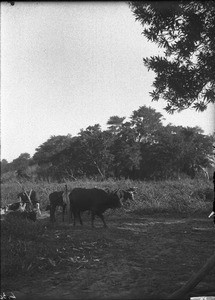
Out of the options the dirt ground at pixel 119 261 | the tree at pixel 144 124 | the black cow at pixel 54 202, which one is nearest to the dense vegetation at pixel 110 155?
the tree at pixel 144 124

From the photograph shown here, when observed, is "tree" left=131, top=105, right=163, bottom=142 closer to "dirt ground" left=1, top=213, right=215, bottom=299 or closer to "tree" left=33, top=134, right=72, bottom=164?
"tree" left=33, top=134, right=72, bottom=164

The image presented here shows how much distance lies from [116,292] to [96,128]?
172 cm

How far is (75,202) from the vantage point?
3697mm

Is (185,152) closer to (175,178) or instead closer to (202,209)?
(175,178)

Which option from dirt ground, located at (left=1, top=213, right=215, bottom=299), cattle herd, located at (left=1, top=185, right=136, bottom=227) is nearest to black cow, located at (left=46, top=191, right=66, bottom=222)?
cattle herd, located at (left=1, top=185, right=136, bottom=227)

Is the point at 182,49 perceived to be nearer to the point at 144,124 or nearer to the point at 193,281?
the point at 144,124

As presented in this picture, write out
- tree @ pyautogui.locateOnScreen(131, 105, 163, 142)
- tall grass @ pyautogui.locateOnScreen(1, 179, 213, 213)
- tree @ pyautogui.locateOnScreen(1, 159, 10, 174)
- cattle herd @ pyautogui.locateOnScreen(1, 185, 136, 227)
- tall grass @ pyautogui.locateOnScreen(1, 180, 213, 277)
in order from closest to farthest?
tall grass @ pyautogui.locateOnScreen(1, 180, 213, 277), tree @ pyautogui.locateOnScreen(1, 159, 10, 174), cattle herd @ pyautogui.locateOnScreen(1, 185, 136, 227), tall grass @ pyautogui.locateOnScreen(1, 179, 213, 213), tree @ pyautogui.locateOnScreen(131, 105, 163, 142)

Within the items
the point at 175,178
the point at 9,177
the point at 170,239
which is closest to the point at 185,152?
the point at 175,178

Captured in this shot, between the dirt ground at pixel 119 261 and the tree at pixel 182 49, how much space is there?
5.59 feet

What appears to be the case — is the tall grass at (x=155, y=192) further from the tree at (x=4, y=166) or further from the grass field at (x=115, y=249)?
the tree at (x=4, y=166)

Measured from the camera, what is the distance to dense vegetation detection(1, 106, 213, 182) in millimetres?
3285

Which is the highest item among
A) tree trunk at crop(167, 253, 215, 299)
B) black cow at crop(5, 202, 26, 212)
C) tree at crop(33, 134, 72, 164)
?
tree at crop(33, 134, 72, 164)

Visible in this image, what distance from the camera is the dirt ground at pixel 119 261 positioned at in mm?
2971

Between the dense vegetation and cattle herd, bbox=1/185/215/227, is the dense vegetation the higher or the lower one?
the higher one
